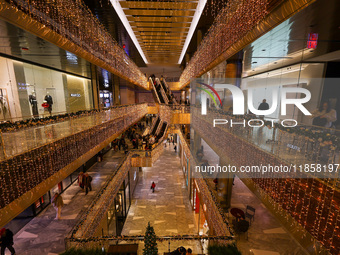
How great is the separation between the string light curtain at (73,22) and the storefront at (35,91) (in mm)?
2603

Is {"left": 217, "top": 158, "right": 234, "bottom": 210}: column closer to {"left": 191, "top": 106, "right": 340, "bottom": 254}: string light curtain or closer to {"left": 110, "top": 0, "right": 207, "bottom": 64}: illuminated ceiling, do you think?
{"left": 191, "top": 106, "right": 340, "bottom": 254}: string light curtain

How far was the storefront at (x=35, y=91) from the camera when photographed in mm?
7355

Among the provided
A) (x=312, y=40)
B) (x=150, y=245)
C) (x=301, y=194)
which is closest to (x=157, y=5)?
(x=312, y=40)

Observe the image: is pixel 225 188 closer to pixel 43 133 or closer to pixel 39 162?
pixel 39 162

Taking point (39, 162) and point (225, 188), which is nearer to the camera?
point (39, 162)

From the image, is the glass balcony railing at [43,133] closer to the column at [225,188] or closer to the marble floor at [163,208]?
the marble floor at [163,208]

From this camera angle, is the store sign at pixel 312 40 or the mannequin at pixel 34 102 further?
the mannequin at pixel 34 102

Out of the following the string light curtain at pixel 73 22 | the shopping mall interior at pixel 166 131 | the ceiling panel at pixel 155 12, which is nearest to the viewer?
the shopping mall interior at pixel 166 131

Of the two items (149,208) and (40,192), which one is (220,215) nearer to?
(40,192)

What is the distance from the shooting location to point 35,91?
9281 mm

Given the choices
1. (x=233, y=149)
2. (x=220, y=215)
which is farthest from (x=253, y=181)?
(x=220, y=215)

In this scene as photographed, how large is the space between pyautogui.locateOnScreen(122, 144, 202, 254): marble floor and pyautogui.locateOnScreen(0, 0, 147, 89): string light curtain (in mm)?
9559

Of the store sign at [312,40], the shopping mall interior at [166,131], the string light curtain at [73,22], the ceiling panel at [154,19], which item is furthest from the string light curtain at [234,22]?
the string light curtain at [73,22]

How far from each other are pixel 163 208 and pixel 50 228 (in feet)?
21.6
